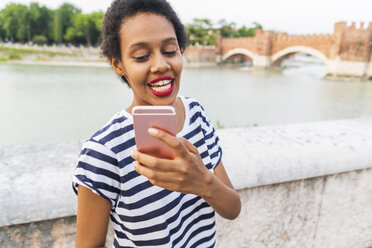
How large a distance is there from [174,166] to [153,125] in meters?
0.09

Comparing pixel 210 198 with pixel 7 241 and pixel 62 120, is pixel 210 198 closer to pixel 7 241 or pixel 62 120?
pixel 7 241

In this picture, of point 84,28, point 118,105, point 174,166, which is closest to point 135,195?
point 174,166

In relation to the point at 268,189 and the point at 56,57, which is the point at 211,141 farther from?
the point at 56,57

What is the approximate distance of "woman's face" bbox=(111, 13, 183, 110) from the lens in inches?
28.3

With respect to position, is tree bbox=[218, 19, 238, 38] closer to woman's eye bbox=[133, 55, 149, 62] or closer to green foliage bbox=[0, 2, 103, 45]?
green foliage bbox=[0, 2, 103, 45]

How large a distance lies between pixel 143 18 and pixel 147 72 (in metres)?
0.13

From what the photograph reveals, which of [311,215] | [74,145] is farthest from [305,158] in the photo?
[74,145]

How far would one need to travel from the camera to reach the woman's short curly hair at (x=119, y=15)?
0.73m

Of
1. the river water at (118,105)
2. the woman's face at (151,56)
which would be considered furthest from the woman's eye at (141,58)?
the river water at (118,105)

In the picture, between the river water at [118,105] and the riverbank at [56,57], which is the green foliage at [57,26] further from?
the river water at [118,105]

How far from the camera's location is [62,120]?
8711 millimetres

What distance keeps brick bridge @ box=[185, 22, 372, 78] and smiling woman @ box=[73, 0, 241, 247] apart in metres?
24.6

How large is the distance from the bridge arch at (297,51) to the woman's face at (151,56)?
85.4ft

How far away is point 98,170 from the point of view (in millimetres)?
670
